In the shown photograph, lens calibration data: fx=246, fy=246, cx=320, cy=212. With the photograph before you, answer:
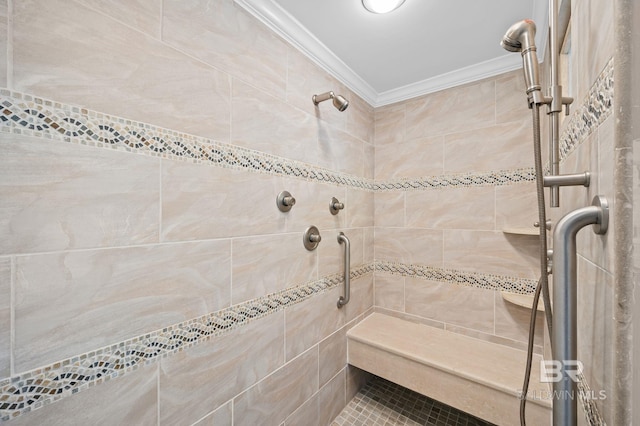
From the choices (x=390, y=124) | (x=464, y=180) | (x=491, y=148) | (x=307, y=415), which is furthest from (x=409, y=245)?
(x=307, y=415)

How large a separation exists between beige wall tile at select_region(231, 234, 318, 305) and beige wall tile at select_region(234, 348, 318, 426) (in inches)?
15.0

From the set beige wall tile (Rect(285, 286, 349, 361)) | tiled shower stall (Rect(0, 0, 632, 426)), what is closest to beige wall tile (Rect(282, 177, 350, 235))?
tiled shower stall (Rect(0, 0, 632, 426))

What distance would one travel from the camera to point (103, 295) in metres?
0.64

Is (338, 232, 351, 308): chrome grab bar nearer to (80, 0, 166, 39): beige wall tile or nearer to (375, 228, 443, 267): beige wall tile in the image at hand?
(375, 228, 443, 267): beige wall tile

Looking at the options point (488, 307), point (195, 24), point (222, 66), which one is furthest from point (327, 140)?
point (488, 307)

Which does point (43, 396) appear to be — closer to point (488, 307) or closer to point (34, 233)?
point (34, 233)

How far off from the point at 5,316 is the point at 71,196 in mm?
275

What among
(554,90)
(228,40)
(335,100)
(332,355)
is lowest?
(332,355)

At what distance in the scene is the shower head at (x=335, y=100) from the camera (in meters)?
1.18

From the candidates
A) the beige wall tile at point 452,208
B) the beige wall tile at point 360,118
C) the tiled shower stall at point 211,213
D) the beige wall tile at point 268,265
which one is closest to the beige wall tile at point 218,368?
the tiled shower stall at point 211,213

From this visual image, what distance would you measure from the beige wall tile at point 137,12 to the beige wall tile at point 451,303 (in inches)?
70.9

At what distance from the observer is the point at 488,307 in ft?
4.77

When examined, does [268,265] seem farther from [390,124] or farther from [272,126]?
[390,124]

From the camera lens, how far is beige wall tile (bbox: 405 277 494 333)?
1464 millimetres
